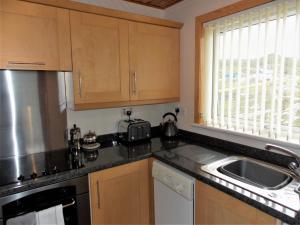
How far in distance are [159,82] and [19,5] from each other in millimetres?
1219

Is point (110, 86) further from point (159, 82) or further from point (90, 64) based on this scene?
point (159, 82)

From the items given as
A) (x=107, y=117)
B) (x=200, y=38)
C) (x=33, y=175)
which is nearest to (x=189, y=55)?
(x=200, y=38)

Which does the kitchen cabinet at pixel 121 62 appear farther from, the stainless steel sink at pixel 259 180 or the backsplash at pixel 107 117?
the stainless steel sink at pixel 259 180

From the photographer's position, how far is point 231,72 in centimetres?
172

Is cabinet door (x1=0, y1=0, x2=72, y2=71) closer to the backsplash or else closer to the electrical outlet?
the backsplash

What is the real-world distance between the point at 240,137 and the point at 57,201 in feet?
4.61

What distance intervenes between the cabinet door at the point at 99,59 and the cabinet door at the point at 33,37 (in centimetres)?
8

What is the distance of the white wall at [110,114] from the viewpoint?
1.94 meters

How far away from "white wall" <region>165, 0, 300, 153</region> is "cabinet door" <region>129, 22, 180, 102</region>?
3.0 inches

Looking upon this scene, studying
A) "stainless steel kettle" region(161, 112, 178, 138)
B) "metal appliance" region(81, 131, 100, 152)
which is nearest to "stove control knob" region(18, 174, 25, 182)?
"metal appliance" region(81, 131, 100, 152)

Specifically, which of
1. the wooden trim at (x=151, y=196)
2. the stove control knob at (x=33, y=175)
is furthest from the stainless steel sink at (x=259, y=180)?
the stove control knob at (x=33, y=175)

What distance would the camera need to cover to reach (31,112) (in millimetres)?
1716

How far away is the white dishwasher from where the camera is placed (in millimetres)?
1434

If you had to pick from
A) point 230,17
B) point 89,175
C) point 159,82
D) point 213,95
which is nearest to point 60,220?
point 89,175
